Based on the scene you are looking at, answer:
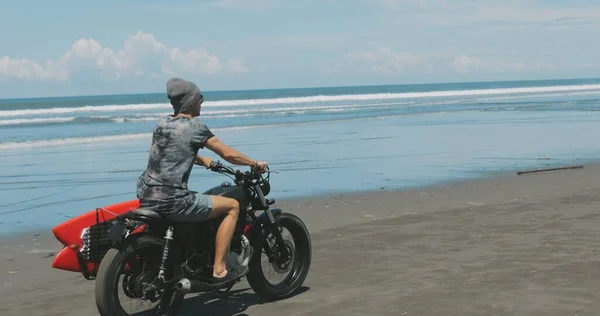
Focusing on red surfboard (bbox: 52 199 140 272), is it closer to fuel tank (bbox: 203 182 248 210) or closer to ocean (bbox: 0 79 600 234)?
fuel tank (bbox: 203 182 248 210)

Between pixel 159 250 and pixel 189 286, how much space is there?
0.34 m

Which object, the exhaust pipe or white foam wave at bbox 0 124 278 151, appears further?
white foam wave at bbox 0 124 278 151

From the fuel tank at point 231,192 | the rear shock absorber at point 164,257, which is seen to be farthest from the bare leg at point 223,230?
the rear shock absorber at point 164,257

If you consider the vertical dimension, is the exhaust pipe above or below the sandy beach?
above

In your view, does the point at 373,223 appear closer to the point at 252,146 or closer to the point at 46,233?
the point at 46,233

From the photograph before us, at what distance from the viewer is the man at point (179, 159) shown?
5.35m

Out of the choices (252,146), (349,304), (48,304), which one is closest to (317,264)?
(349,304)

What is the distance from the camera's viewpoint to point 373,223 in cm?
987

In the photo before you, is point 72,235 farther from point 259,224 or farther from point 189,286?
point 259,224

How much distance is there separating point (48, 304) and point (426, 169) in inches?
418

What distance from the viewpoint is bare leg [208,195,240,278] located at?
5.63m

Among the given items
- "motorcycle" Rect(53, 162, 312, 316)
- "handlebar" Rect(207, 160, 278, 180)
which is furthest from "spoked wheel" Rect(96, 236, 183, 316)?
"handlebar" Rect(207, 160, 278, 180)

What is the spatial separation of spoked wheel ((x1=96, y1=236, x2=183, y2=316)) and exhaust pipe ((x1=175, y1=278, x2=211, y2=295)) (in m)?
0.12

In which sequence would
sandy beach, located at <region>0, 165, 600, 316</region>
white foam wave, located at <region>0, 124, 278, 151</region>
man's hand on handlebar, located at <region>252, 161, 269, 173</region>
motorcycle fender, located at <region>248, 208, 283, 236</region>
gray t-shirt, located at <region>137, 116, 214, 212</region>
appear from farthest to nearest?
white foam wave, located at <region>0, 124, 278, 151</region>
motorcycle fender, located at <region>248, 208, 283, 236</region>
sandy beach, located at <region>0, 165, 600, 316</region>
man's hand on handlebar, located at <region>252, 161, 269, 173</region>
gray t-shirt, located at <region>137, 116, 214, 212</region>
